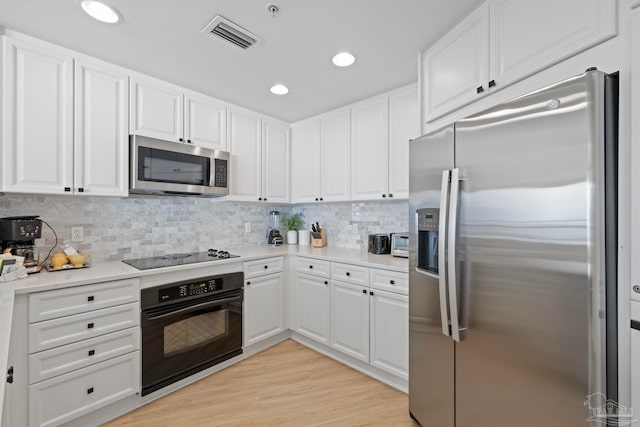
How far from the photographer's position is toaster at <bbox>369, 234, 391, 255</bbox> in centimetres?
274

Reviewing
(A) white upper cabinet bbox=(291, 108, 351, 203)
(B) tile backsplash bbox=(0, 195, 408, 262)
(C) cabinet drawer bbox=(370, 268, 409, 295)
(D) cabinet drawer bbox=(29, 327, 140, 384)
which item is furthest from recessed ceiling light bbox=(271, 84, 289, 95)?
(D) cabinet drawer bbox=(29, 327, 140, 384)

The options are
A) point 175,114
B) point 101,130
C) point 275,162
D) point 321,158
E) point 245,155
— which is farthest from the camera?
point 275,162

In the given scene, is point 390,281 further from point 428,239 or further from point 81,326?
point 81,326

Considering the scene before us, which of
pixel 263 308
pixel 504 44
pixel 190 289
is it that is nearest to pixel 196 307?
pixel 190 289

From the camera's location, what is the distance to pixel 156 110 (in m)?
2.27

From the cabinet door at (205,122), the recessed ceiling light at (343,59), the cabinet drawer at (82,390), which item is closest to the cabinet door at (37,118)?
the cabinet door at (205,122)

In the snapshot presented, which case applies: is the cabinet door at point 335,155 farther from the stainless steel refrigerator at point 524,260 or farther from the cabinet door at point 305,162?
the stainless steel refrigerator at point 524,260

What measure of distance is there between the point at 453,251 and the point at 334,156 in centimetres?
186

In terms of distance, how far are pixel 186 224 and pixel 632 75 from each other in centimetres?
304

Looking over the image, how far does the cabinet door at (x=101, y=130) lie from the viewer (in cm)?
193

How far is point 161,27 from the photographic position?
1.66 m

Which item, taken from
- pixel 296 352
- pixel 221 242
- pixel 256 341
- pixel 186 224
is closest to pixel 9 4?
pixel 186 224

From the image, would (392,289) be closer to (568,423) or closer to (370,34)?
(568,423)

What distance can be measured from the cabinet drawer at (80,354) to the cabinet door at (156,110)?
145 centimetres
